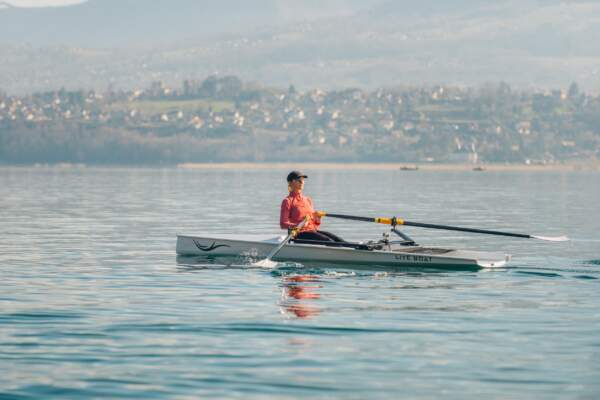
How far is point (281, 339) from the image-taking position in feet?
60.6

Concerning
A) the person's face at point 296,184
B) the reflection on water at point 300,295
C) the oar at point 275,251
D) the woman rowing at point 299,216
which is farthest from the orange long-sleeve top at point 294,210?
the reflection on water at point 300,295

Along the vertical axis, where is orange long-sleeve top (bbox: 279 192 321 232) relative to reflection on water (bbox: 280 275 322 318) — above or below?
above

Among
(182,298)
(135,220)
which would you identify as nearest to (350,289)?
(182,298)

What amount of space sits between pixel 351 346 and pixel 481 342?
1.96m

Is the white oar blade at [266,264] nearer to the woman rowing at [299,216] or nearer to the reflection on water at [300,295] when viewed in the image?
the woman rowing at [299,216]

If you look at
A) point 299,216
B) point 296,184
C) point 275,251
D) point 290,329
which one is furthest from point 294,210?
point 290,329

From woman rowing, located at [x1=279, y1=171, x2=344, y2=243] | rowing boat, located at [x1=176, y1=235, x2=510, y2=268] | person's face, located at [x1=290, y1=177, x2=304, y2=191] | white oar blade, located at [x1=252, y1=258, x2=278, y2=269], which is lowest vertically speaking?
white oar blade, located at [x1=252, y1=258, x2=278, y2=269]

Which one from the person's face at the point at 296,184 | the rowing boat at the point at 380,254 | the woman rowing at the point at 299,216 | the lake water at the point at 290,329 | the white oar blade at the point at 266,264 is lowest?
the lake water at the point at 290,329

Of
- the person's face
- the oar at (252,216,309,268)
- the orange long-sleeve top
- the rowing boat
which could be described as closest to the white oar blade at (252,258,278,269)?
the oar at (252,216,309,268)

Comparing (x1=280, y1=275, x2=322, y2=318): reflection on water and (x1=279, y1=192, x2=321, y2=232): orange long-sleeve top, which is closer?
(x1=280, y1=275, x2=322, y2=318): reflection on water

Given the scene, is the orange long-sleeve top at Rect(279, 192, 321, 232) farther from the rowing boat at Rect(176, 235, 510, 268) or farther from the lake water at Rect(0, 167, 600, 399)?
the lake water at Rect(0, 167, 600, 399)

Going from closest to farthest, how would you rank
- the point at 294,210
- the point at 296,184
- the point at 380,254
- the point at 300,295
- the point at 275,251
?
1. the point at 300,295
2. the point at 296,184
3. the point at 380,254
4. the point at 294,210
5. the point at 275,251

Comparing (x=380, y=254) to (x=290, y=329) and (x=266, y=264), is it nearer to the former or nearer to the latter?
(x=266, y=264)

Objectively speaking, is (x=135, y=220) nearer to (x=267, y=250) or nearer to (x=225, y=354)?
(x=267, y=250)
